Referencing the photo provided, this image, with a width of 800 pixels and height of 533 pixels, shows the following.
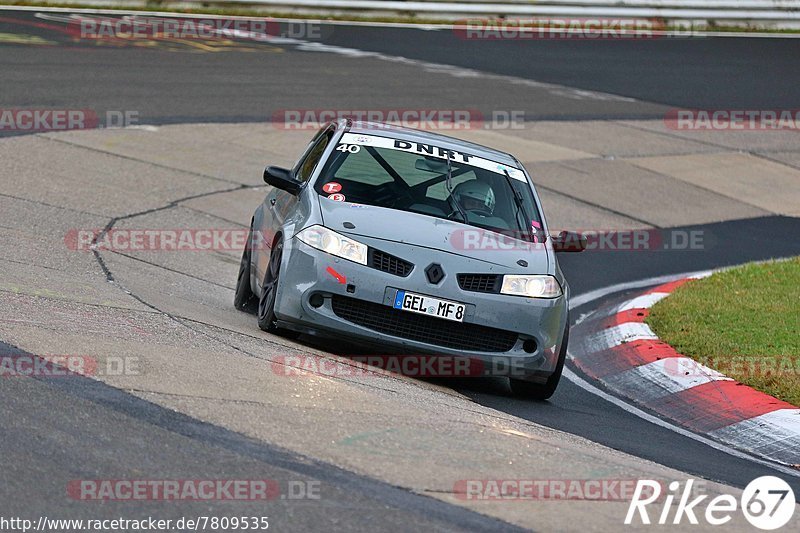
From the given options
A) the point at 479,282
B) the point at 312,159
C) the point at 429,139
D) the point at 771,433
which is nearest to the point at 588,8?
the point at 429,139

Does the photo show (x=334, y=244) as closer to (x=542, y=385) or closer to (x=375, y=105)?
(x=542, y=385)

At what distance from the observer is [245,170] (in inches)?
599

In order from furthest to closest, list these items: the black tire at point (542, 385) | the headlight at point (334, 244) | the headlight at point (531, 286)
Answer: the black tire at point (542, 385) → the headlight at point (531, 286) → the headlight at point (334, 244)

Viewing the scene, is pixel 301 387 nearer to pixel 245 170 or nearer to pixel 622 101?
pixel 245 170

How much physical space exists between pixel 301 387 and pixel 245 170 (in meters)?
8.99

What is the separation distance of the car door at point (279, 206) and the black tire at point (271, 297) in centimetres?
26

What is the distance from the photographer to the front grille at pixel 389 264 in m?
7.67

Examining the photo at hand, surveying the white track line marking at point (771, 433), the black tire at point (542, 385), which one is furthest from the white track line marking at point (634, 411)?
the black tire at point (542, 385)

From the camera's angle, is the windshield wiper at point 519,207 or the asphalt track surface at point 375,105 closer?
the asphalt track surface at point 375,105

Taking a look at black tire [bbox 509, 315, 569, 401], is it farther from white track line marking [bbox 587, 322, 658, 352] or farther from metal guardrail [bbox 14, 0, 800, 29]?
metal guardrail [bbox 14, 0, 800, 29]

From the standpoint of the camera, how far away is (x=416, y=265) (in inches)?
302

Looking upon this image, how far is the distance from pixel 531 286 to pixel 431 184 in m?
1.21

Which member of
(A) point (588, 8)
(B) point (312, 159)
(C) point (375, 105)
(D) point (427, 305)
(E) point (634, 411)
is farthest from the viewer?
(A) point (588, 8)

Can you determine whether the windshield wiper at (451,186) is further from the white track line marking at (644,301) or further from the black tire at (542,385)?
the white track line marking at (644,301)
